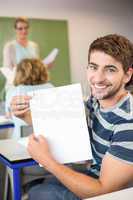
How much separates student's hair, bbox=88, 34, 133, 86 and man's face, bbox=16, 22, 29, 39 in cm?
286

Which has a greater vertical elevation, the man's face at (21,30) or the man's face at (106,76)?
the man's face at (21,30)

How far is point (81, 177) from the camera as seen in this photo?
41.6 inches

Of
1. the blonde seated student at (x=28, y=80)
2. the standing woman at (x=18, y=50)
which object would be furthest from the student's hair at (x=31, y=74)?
the standing woman at (x=18, y=50)

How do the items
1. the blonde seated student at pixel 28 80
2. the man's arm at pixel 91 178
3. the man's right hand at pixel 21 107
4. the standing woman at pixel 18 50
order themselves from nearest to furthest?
the man's arm at pixel 91 178, the man's right hand at pixel 21 107, the blonde seated student at pixel 28 80, the standing woman at pixel 18 50

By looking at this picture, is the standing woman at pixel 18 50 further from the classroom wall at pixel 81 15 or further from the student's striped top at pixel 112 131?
the student's striped top at pixel 112 131

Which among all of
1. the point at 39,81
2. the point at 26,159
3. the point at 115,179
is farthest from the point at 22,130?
the point at 115,179

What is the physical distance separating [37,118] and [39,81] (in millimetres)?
1452

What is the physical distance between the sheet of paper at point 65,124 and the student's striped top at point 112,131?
0.05m

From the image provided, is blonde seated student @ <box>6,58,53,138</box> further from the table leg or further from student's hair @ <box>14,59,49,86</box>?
the table leg

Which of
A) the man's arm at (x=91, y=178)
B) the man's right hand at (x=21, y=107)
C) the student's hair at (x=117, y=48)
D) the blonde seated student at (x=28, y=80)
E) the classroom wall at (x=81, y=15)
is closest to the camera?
the man's arm at (x=91, y=178)

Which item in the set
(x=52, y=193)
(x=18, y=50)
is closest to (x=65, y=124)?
(x=52, y=193)

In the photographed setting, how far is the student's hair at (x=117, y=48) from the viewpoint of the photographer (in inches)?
43.6

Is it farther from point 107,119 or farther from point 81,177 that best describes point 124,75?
point 81,177

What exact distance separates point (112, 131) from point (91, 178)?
18cm
